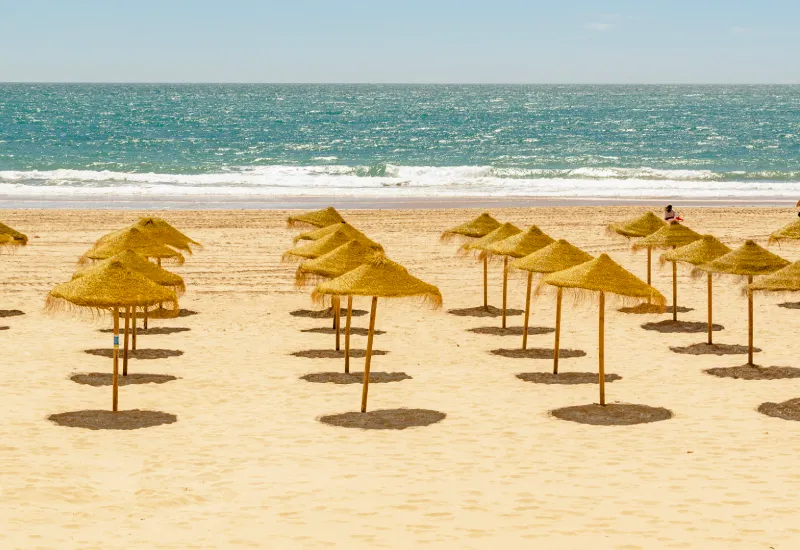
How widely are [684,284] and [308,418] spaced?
→ 12.7 metres

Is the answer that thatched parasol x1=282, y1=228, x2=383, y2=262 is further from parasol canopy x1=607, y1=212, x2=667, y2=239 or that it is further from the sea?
the sea

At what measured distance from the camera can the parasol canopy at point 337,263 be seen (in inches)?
633

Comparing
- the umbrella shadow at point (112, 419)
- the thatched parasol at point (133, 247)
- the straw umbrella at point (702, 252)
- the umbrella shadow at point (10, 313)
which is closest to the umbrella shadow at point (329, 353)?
the thatched parasol at point (133, 247)

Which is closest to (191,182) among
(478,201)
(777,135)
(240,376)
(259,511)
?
(478,201)

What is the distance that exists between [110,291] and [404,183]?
4210cm

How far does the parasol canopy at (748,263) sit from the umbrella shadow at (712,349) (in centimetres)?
199

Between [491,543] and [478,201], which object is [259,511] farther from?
[478,201]

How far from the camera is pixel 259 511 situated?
10484mm

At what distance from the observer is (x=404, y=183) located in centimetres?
5469

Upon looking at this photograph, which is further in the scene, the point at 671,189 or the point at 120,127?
the point at 120,127

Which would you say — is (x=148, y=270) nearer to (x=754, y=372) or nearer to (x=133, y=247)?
(x=133, y=247)

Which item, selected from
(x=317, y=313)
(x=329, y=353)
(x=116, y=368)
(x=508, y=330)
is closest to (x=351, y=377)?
(x=329, y=353)

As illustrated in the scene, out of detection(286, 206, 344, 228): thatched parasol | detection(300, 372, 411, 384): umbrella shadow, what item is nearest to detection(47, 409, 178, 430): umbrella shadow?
detection(300, 372, 411, 384): umbrella shadow

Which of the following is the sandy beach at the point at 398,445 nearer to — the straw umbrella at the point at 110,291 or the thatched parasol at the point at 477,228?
the straw umbrella at the point at 110,291
